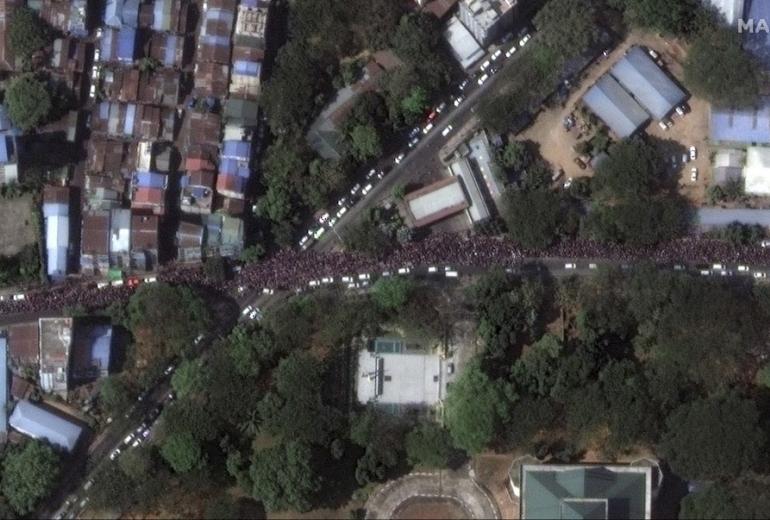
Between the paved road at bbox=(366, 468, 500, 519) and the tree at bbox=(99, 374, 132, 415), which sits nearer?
the paved road at bbox=(366, 468, 500, 519)

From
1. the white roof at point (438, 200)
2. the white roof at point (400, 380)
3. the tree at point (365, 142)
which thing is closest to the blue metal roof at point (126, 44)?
the tree at point (365, 142)


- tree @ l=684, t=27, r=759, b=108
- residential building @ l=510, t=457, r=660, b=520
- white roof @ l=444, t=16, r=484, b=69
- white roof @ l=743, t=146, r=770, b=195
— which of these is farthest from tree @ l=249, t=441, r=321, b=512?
tree @ l=684, t=27, r=759, b=108

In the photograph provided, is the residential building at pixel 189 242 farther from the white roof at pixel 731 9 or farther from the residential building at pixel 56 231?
the white roof at pixel 731 9

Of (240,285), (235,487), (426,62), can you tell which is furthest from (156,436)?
(426,62)

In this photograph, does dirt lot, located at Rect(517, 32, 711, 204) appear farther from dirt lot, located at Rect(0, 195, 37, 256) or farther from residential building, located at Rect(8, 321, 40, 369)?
residential building, located at Rect(8, 321, 40, 369)

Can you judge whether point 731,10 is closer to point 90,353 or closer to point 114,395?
point 114,395

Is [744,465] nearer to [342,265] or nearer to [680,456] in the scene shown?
[680,456]
